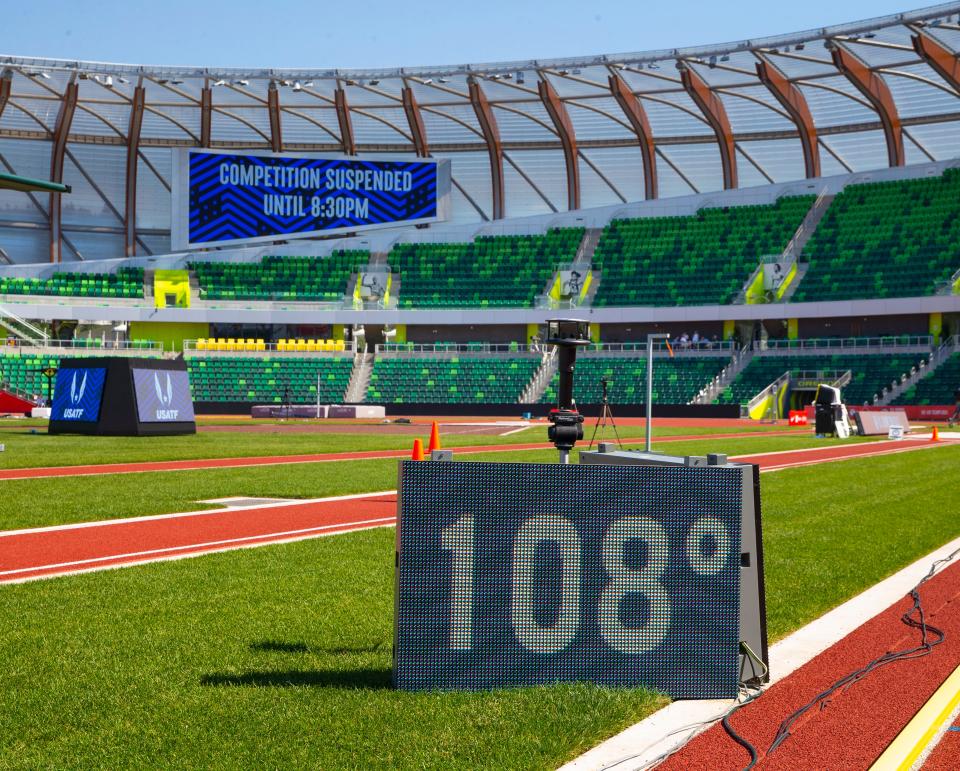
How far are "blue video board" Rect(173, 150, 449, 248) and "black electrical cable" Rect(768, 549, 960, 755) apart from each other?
2301 inches

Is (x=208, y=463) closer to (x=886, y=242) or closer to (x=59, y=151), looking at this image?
(x=886, y=242)

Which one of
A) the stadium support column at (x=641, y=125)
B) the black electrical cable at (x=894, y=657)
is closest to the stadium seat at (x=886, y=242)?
the stadium support column at (x=641, y=125)

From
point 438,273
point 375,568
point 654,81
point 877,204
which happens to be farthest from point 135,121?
point 375,568

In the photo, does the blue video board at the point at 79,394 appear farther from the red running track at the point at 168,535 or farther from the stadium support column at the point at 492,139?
the stadium support column at the point at 492,139

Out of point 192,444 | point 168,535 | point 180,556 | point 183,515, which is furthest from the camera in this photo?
point 192,444

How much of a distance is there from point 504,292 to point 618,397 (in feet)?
41.2

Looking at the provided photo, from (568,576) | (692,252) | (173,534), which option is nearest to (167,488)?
(173,534)

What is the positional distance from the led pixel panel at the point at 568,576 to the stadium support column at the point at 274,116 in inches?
2306

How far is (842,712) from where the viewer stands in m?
5.52

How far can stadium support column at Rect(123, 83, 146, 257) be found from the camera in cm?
6419

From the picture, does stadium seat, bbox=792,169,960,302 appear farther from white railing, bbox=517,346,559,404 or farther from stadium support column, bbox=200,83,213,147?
stadium support column, bbox=200,83,213,147

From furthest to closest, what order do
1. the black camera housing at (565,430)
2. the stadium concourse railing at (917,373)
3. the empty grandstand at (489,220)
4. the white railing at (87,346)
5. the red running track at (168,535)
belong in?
1. the white railing at (87,346)
2. the empty grandstand at (489,220)
3. the stadium concourse railing at (917,373)
4. the red running track at (168,535)
5. the black camera housing at (565,430)

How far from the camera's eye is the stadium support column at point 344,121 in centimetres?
6288

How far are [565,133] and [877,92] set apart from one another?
17.0 meters
